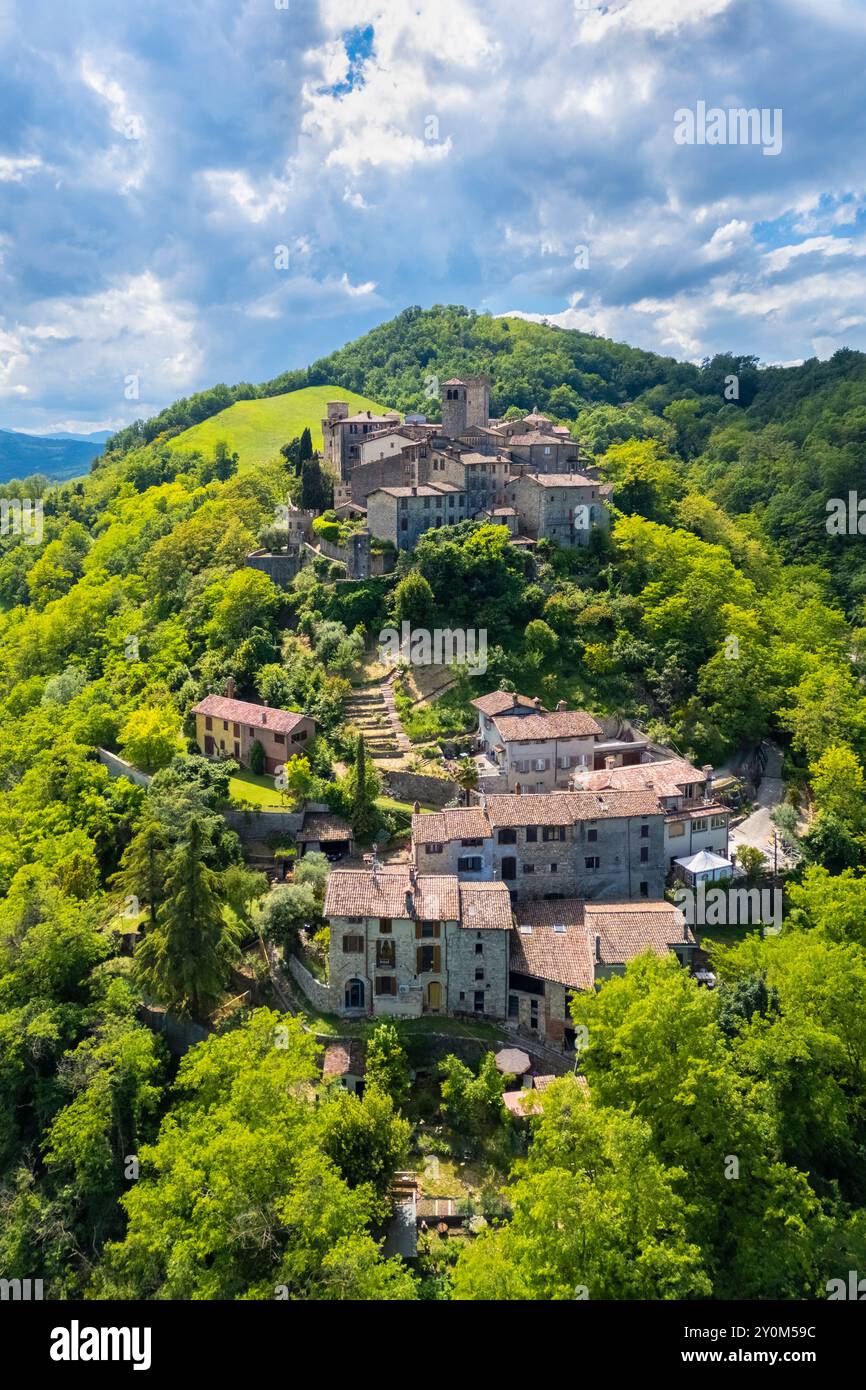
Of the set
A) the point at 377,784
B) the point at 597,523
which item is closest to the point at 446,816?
the point at 377,784

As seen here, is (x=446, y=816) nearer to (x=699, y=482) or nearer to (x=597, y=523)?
(x=597, y=523)

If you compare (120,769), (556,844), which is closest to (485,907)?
(556,844)

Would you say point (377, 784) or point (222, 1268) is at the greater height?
point (377, 784)

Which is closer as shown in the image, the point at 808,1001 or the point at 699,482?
the point at 808,1001

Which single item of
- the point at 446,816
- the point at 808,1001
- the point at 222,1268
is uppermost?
the point at 446,816

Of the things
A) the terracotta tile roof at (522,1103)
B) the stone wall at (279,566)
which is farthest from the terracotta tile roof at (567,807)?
the stone wall at (279,566)

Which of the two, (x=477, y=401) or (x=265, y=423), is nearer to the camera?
(x=477, y=401)

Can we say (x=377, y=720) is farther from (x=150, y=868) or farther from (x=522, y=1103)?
(x=522, y=1103)
